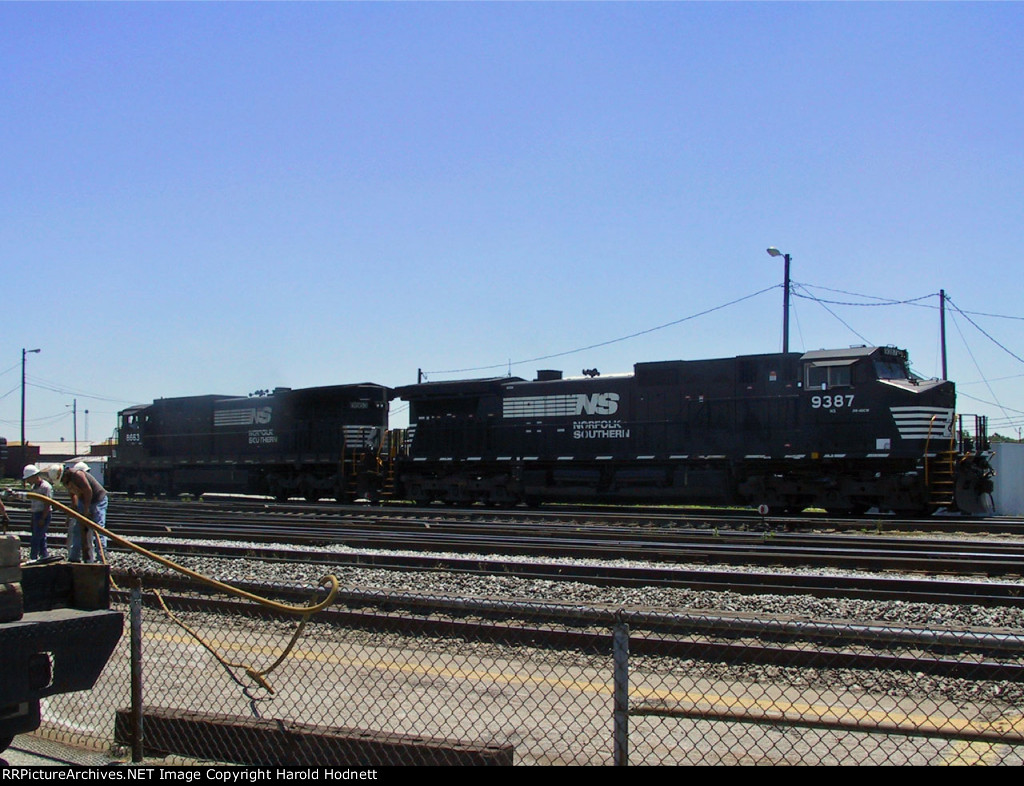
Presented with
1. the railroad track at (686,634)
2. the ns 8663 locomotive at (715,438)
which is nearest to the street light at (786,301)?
the ns 8663 locomotive at (715,438)

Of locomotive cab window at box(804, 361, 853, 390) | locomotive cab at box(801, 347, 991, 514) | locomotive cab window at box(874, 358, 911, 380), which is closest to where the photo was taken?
locomotive cab at box(801, 347, 991, 514)

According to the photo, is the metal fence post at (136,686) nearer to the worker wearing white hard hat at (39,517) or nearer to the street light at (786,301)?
the worker wearing white hard hat at (39,517)

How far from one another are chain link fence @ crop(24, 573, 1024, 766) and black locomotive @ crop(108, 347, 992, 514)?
1371 centimetres

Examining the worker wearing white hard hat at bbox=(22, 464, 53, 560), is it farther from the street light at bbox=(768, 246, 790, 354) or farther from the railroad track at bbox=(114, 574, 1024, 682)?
the street light at bbox=(768, 246, 790, 354)

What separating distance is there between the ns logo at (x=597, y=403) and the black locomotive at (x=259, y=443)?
8.12 meters

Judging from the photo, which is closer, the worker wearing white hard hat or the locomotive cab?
the worker wearing white hard hat

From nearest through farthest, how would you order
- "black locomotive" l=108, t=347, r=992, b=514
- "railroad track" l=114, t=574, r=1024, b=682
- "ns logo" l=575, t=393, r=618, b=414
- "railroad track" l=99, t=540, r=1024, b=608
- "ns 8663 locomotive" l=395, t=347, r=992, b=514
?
"railroad track" l=114, t=574, r=1024, b=682 → "railroad track" l=99, t=540, r=1024, b=608 → "ns 8663 locomotive" l=395, t=347, r=992, b=514 → "black locomotive" l=108, t=347, r=992, b=514 → "ns logo" l=575, t=393, r=618, b=414

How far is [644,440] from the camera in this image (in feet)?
77.0

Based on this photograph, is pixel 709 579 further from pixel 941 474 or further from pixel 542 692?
pixel 941 474

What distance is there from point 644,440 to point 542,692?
1732cm

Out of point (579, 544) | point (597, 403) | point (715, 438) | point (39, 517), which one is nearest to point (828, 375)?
point (715, 438)

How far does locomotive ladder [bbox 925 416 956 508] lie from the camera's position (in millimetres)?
19469

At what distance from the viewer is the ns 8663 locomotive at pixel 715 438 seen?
20.0 meters

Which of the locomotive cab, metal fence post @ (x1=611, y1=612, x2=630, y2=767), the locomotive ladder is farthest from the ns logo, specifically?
metal fence post @ (x1=611, y1=612, x2=630, y2=767)
